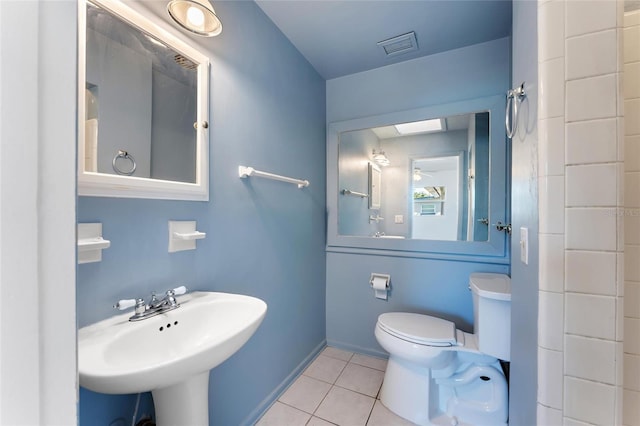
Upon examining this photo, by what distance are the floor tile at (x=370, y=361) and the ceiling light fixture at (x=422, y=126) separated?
5.91 ft

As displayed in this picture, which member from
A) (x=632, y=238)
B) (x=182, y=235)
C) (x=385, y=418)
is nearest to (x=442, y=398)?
(x=385, y=418)

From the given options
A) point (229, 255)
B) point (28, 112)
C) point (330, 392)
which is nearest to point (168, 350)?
point (229, 255)

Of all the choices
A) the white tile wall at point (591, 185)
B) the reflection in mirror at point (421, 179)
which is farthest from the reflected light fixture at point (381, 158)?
the white tile wall at point (591, 185)

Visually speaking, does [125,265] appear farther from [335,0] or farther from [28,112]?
[335,0]

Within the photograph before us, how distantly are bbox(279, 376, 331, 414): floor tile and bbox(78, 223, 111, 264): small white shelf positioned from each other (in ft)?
4.48

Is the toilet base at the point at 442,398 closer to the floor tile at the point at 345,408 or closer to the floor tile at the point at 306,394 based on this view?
the floor tile at the point at 345,408

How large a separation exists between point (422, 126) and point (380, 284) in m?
1.25

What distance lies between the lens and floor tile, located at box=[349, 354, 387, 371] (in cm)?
192

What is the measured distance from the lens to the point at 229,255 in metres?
1.25

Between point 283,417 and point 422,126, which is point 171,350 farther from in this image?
point 422,126

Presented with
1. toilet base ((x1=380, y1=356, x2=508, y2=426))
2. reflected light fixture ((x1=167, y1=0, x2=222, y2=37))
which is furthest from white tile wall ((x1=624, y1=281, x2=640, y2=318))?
reflected light fixture ((x1=167, y1=0, x2=222, y2=37))

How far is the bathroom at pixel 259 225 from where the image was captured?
0.87 feet

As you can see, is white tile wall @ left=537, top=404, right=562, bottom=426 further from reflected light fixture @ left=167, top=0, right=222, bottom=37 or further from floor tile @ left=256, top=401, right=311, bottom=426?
reflected light fixture @ left=167, top=0, right=222, bottom=37

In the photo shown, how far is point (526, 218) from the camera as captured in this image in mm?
835
